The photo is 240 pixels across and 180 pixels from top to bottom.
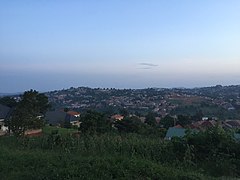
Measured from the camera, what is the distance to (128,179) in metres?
4.50

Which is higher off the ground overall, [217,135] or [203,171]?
[217,135]

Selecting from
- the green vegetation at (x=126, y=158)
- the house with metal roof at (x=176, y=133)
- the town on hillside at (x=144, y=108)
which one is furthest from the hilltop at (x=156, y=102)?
the green vegetation at (x=126, y=158)

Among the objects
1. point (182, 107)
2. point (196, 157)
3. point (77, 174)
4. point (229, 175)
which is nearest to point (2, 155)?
point (77, 174)

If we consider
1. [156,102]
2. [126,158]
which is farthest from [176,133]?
[156,102]

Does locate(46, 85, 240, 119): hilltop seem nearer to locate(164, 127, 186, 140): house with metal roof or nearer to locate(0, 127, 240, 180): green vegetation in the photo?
locate(164, 127, 186, 140): house with metal roof

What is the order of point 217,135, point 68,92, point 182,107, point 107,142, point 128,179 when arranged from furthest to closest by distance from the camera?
point 68,92
point 182,107
point 107,142
point 217,135
point 128,179

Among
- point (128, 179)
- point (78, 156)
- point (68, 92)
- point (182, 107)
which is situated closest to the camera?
point (128, 179)

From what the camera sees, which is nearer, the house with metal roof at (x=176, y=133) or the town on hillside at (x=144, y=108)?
the house with metal roof at (x=176, y=133)

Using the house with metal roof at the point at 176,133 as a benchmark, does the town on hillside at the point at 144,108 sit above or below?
below

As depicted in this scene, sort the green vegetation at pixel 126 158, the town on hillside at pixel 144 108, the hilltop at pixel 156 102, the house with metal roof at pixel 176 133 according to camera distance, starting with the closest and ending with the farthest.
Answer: the green vegetation at pixel 126 158 < the house with metal roof at pixel 176 133 < the town on hillside at pixel 144 108 < the hilltop at pixel 156 102

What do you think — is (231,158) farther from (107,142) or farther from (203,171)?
(107,142)

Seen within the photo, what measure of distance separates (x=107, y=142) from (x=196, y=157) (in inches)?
68.3

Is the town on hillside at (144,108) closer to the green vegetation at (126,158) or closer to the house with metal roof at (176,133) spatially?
the house with metal roof at (176,133)

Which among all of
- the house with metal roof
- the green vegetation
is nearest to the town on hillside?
the house with metal roof
